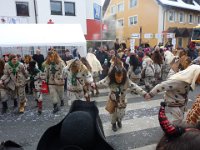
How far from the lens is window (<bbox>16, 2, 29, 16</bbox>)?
17.2m

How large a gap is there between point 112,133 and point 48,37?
23.8ft

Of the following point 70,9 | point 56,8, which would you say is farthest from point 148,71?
point 70,9

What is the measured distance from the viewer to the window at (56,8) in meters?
18.6

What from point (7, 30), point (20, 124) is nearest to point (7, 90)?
point (20, 124)

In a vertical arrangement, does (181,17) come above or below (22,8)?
above

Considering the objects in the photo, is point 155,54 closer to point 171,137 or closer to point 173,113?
point 173,113

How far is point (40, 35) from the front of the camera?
1134cm

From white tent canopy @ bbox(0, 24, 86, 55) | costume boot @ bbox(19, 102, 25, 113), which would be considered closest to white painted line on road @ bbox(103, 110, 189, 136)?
costume boot @ bbox(19, 102, 25, 113)

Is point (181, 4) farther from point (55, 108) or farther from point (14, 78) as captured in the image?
point (14, 78)

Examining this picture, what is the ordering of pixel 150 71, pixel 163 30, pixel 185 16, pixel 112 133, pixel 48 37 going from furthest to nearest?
pixel 185 16
pixel 163 30
pixel 48 37
pixel 150 71
pixel 112 133

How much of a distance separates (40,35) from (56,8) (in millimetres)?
8299

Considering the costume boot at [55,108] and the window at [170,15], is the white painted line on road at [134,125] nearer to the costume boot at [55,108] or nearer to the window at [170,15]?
the costume boot at [55,108]

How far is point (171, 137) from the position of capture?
1.26 metres

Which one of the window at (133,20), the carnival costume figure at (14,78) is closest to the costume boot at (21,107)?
the carnival costume figure at (14,78)
